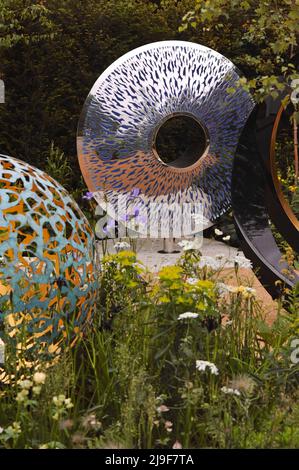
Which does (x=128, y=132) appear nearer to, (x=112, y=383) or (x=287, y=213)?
(x=287, y=213)

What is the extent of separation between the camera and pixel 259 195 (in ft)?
18.6

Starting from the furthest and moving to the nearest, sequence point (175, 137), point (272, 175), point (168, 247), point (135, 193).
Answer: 1. point (175, 137)
2. point (168, 247)
3. point (272, 175)
4. point (135, 193)

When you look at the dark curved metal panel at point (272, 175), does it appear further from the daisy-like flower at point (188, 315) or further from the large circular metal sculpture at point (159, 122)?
the daisy-like flower at point (188, 315)

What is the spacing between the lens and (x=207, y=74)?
7.87 m

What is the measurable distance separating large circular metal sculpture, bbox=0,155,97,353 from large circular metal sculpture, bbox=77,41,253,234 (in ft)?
13.1

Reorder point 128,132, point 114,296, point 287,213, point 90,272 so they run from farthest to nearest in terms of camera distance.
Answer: point 128,132
point 287,213
point 114,296
point 90,272

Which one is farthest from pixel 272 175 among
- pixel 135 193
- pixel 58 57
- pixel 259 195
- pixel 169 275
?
pixel 58 57

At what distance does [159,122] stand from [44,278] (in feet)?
15.1

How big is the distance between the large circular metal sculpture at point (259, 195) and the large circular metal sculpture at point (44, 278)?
7.03 feet

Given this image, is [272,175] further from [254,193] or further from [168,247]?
[168,247]

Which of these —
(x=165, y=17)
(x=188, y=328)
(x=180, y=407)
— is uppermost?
(x=165, y=17)
